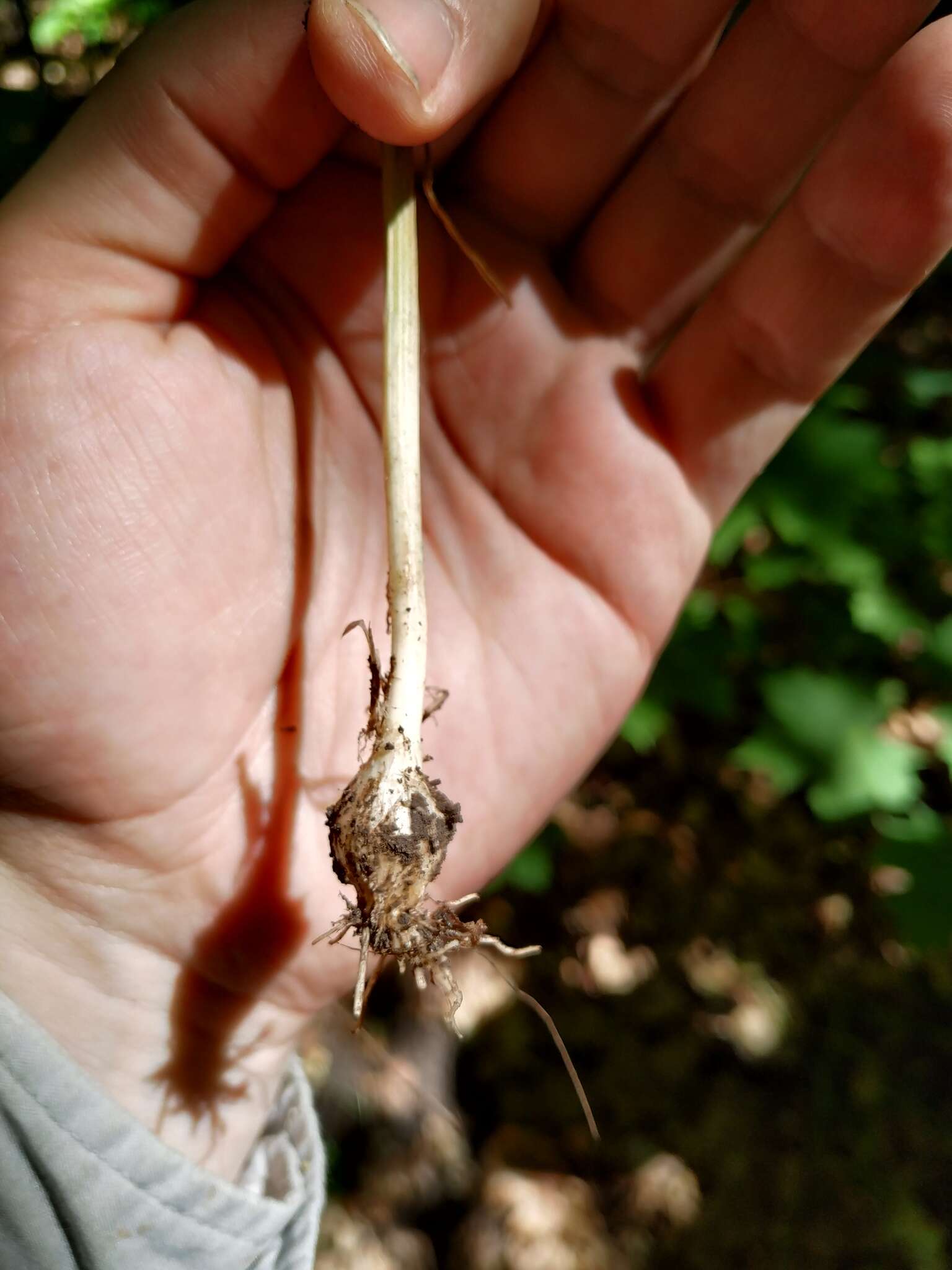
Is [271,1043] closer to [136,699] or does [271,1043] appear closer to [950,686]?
[136,699]

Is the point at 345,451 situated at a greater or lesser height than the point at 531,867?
greater

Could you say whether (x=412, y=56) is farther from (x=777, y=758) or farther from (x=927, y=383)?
(x=927, y=383)

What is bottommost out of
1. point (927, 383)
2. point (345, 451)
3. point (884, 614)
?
point (345, 451)

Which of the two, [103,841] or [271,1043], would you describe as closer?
[103,841]

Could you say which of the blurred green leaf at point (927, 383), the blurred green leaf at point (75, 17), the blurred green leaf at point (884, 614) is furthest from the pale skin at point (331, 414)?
the blurred green leaf at point (75, 17)

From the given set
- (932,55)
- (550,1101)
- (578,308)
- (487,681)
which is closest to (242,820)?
(487,681)

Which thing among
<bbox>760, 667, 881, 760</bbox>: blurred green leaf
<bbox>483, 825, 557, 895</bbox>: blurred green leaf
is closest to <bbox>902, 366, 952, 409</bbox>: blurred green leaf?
<bbox>760, 667, 881, 760</bbox>: blurred green leaf

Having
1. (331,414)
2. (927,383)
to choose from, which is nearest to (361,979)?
(331,414)
